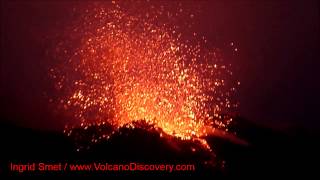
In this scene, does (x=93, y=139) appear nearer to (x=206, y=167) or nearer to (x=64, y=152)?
(x=64, y=152)

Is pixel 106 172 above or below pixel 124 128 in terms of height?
below

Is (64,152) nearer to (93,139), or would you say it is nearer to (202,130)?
(93,139)

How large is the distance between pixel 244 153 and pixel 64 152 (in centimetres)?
735

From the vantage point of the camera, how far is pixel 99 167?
53.2ft

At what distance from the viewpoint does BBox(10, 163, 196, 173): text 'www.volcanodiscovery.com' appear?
52.1 ft

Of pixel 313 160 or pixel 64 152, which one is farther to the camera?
pixel 313 160

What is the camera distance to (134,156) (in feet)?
55.5

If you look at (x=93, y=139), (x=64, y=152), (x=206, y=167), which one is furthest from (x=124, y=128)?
(x=206, y=167)

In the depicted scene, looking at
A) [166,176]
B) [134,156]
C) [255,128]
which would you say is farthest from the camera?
[255,128]

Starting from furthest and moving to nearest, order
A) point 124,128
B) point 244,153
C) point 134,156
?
point 244,153 < point 124,128 < point 134,156

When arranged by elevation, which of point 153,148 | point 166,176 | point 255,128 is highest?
point 255,128

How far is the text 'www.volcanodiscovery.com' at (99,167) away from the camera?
1588 centimetres

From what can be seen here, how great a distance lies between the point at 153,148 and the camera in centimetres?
1722

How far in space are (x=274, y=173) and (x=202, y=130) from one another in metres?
3.62
